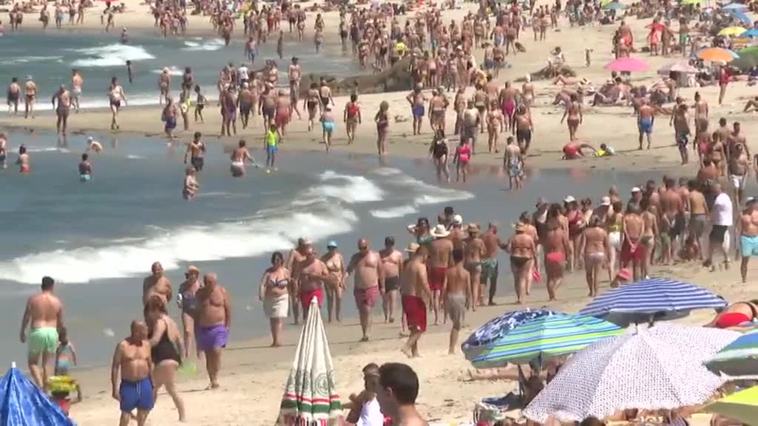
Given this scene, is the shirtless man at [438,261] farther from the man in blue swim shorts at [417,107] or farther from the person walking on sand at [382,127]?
the man in blue swim shorts at [417,107]

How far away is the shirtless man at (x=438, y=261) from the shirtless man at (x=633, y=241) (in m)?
2.27

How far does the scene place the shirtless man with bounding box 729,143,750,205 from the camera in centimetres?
2142

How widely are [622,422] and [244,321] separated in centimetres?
754

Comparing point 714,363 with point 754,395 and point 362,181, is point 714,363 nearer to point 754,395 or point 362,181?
point 754,395

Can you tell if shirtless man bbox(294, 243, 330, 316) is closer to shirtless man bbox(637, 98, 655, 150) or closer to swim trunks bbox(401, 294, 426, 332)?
swim trunks bbox(401, 294, 426, 332)

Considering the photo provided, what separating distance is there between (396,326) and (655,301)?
6.43m

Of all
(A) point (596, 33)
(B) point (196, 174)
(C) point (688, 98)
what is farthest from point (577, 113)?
(A) point (596, 33)

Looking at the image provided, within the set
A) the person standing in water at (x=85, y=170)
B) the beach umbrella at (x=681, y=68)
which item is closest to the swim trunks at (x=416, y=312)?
the person standing in water at (x=85, y=170)

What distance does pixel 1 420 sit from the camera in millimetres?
7918

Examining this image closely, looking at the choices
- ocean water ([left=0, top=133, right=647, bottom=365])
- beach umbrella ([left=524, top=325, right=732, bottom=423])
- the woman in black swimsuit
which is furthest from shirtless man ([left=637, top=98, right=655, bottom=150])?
beach umbrella ([left=524, top=325, right=732, bottom=423])

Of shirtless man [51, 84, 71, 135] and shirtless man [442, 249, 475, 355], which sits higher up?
shirtless man [442, 249, 475, 355]

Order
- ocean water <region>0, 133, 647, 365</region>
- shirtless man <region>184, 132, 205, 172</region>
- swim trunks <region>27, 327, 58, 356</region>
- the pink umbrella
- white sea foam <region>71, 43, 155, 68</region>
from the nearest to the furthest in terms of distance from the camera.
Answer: swim trunks <region>27, 327, 58, 356</region>, ocean water <region>0, 133, 647, 365</region>, shirtless man <region>184, 132, 205, 172</region>, the pink umbrella, white sea foam <region>71, 43, 155, 68</region>

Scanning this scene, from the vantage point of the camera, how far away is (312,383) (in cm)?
970

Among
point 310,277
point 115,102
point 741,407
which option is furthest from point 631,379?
point 115,102
